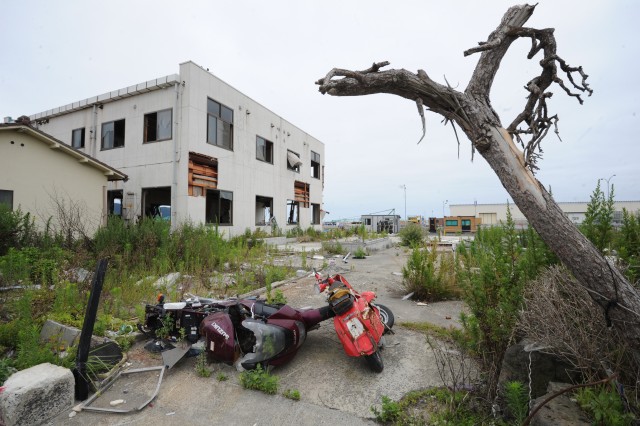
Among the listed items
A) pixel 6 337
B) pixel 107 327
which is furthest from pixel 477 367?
pixel 6 337

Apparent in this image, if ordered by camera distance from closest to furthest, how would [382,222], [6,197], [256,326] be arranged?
[256,326] → [6,197] → [382,222]

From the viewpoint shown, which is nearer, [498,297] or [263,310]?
[498,297]

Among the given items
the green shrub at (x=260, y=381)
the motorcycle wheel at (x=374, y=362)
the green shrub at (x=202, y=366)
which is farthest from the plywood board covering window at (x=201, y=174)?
the motorcycle wheel at (x=374, y=362)

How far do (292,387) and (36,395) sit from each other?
208 centimetres

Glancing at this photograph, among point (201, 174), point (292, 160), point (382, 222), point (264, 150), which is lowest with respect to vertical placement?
point (382, 222)

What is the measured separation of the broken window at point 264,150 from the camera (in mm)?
16156

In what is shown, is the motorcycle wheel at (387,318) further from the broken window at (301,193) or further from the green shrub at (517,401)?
the broken window at (301,193)

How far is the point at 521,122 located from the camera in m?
2.84

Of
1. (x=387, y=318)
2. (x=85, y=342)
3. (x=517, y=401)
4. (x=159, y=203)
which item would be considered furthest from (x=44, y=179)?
(x=517, y=401)

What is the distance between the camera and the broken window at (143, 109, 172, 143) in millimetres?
12221

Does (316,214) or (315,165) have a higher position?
(315,165)

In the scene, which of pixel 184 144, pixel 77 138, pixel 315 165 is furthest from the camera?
pixel 315 165

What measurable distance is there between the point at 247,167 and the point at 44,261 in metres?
10.3

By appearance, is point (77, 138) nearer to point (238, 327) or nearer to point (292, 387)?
point (238, 327)
